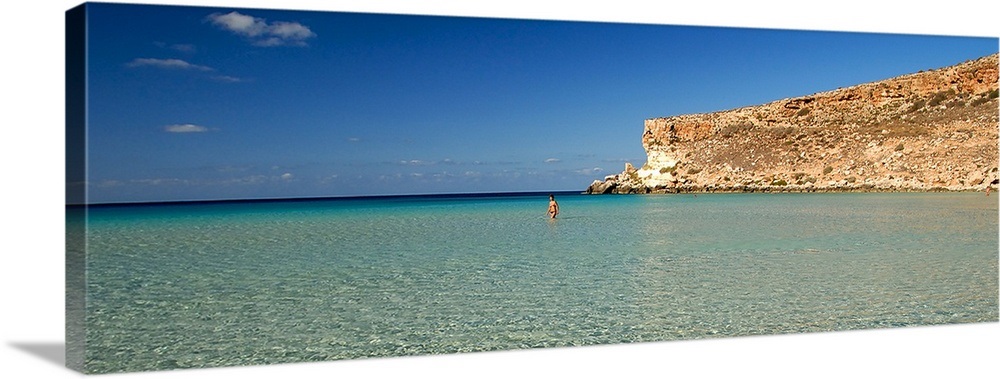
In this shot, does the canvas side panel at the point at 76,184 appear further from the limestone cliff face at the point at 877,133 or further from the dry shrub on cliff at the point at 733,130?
the dry shrub on cliff at the point at 733,130

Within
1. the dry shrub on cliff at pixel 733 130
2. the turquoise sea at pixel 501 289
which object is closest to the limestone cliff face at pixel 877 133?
the dry shrub on cliff at pixel 733 130

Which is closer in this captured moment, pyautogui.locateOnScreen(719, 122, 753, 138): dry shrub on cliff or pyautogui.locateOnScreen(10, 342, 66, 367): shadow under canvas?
pyautogui.locateOnScreen(10, 342, 66, 367): shadow under canvas

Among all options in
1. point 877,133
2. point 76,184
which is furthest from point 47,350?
point 877,133

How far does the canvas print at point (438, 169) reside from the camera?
5.59m

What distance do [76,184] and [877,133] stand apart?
1225 cm

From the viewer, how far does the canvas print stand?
5.59 meters

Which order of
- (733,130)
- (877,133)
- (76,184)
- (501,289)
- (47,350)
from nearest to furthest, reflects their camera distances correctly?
(76,184) < (47,350) < (501,289) < (877,133) < (733,130)

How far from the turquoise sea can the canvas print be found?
2 cm

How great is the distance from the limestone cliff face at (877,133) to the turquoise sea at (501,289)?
4.16 feet

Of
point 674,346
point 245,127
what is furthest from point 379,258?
point 674,346

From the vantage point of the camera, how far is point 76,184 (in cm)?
523

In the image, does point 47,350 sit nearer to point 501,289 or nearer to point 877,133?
point 501,289

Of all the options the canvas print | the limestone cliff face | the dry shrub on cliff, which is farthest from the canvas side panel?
the dry shrub on cliff

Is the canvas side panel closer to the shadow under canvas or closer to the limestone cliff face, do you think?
the shadow under canvas
